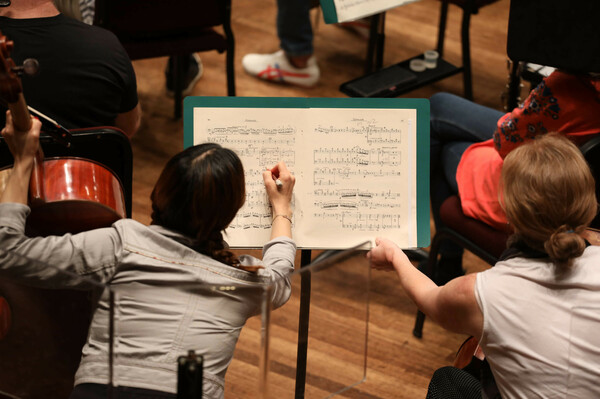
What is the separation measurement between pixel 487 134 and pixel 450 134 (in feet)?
0.39

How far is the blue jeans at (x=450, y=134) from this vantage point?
237 centimetres

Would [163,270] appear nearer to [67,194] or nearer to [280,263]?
[280,263]

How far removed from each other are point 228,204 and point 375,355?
115 cm

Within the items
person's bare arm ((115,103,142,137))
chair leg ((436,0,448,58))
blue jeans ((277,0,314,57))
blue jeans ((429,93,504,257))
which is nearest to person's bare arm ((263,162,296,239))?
person's bare arm ((115,103,142,137))

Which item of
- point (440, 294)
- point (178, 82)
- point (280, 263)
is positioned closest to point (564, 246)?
point (440, 294)

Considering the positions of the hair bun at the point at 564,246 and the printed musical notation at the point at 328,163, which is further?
the printed musical notation at the point at 328,163

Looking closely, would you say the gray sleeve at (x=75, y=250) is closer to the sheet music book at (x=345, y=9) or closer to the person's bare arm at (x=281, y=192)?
the person's bare arm at (x=281, y=192)

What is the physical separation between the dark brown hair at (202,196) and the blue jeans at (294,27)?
224 centimetres

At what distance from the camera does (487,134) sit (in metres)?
2.38

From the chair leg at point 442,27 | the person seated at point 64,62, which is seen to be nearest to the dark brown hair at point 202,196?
the person seated at point 64,62

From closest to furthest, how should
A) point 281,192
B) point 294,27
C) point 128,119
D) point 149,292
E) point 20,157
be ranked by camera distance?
1. point 149,292
2. point 20,157
3. point 281,192
4. point 128,119
5. point 294,27

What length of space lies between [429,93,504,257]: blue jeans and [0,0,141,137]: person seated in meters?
1.03

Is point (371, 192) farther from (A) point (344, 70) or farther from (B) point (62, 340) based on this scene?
(A) point (344, 70)

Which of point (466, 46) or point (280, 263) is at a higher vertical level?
point (280, 263)
